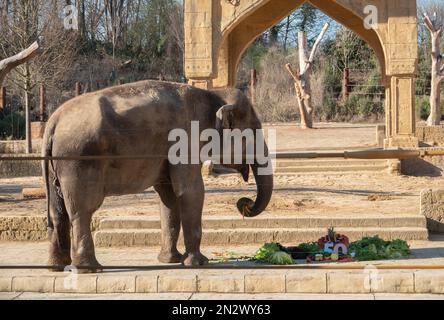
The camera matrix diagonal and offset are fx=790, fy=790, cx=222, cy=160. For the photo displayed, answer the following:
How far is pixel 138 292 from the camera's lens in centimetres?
745

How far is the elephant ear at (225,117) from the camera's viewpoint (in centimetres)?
846

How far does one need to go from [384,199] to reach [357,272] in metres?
6.57

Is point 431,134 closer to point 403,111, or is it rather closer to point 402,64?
point 403,111

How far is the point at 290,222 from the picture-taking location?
35.5ft

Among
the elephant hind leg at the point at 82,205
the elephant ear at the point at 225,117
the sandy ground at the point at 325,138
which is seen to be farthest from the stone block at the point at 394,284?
the sandy ground at the point at 325,138

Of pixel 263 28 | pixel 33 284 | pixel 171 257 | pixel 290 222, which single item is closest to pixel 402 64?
pixel 263 28

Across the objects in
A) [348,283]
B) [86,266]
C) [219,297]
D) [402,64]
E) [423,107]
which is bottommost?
[219,297]

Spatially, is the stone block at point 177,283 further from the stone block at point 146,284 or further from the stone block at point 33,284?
the stone block at point 33,284

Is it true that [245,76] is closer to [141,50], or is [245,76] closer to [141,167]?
[141,50]

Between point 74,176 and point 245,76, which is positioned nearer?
point 74,176

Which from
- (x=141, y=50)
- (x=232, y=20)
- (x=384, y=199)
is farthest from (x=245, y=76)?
(x=384, y=199)

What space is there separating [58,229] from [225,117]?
2140mm

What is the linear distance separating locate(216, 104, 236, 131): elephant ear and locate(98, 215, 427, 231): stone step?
8.15 ft

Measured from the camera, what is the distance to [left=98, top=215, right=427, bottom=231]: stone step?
10719mm
